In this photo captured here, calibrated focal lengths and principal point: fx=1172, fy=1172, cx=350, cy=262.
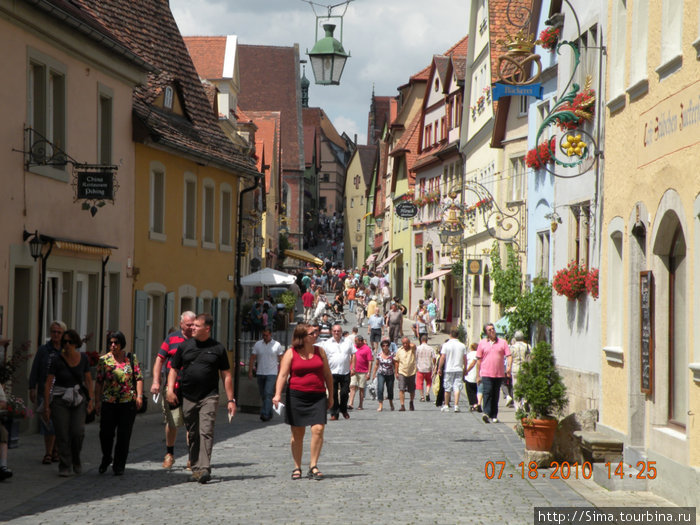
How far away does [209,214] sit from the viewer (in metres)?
27.9

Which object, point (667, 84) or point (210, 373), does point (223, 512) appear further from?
point (667, 84)

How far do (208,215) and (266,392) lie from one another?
7337mm

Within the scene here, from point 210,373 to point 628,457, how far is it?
4720 mm

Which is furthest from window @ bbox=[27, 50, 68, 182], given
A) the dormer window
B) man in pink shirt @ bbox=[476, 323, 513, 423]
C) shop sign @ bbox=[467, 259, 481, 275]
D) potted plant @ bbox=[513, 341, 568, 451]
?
shop sign @ bbox=[467, 259, 481, 275]

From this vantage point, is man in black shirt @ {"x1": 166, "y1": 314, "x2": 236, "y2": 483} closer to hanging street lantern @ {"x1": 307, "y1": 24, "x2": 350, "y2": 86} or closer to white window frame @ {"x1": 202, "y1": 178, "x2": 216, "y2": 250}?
hanging street lantern @ {"x1": 307, "y1": 24, "x2": 350, "y2": 86}

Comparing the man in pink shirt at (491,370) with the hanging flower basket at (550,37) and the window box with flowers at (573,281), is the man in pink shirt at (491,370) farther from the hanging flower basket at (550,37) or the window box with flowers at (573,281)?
the hanging flower basket at (550,37)

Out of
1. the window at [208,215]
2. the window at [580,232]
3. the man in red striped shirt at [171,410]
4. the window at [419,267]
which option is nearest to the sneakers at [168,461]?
the man in red striped shirt at [171,410]

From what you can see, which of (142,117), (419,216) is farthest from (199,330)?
(419,216)

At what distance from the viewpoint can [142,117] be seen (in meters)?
22.2

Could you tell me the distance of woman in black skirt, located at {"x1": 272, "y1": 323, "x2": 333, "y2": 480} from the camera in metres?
12.4

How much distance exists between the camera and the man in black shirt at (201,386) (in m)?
12.2

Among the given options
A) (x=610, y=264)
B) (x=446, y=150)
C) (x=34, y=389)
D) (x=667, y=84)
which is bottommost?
(x=34, y=389)

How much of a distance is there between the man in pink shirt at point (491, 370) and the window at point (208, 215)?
8736 millimetres

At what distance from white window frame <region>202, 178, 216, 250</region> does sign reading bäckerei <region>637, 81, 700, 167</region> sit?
15.8 meters
